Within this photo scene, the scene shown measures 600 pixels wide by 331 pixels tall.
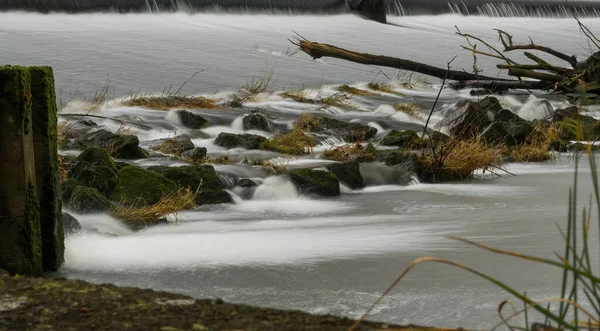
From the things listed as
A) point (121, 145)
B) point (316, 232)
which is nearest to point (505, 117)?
point (121, 145)

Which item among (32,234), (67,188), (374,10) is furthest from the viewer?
(374,10)

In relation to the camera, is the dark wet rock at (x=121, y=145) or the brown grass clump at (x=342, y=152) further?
the brown grass clump at (x=342, y=152)

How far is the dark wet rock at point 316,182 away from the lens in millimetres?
8477

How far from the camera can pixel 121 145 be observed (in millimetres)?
9711

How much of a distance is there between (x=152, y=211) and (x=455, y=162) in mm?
A: 3706

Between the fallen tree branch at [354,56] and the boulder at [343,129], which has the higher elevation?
the fallen tree branch at [354,56]

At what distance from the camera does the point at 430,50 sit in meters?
22.9

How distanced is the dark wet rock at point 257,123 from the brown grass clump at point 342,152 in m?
1.81

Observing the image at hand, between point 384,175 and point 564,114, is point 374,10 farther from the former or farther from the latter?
point 384,175

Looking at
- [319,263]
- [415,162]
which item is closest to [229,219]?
[319,263]

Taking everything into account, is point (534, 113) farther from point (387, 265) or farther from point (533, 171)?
point (387, 265)

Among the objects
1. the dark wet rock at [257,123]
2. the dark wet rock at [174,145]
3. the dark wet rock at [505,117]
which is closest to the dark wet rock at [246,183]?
the dark wet rock at [174,145]

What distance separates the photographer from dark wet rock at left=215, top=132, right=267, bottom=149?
1082cm

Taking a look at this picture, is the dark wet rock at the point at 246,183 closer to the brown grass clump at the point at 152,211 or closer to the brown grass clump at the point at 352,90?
the brown grass clump at the point at 152,211
